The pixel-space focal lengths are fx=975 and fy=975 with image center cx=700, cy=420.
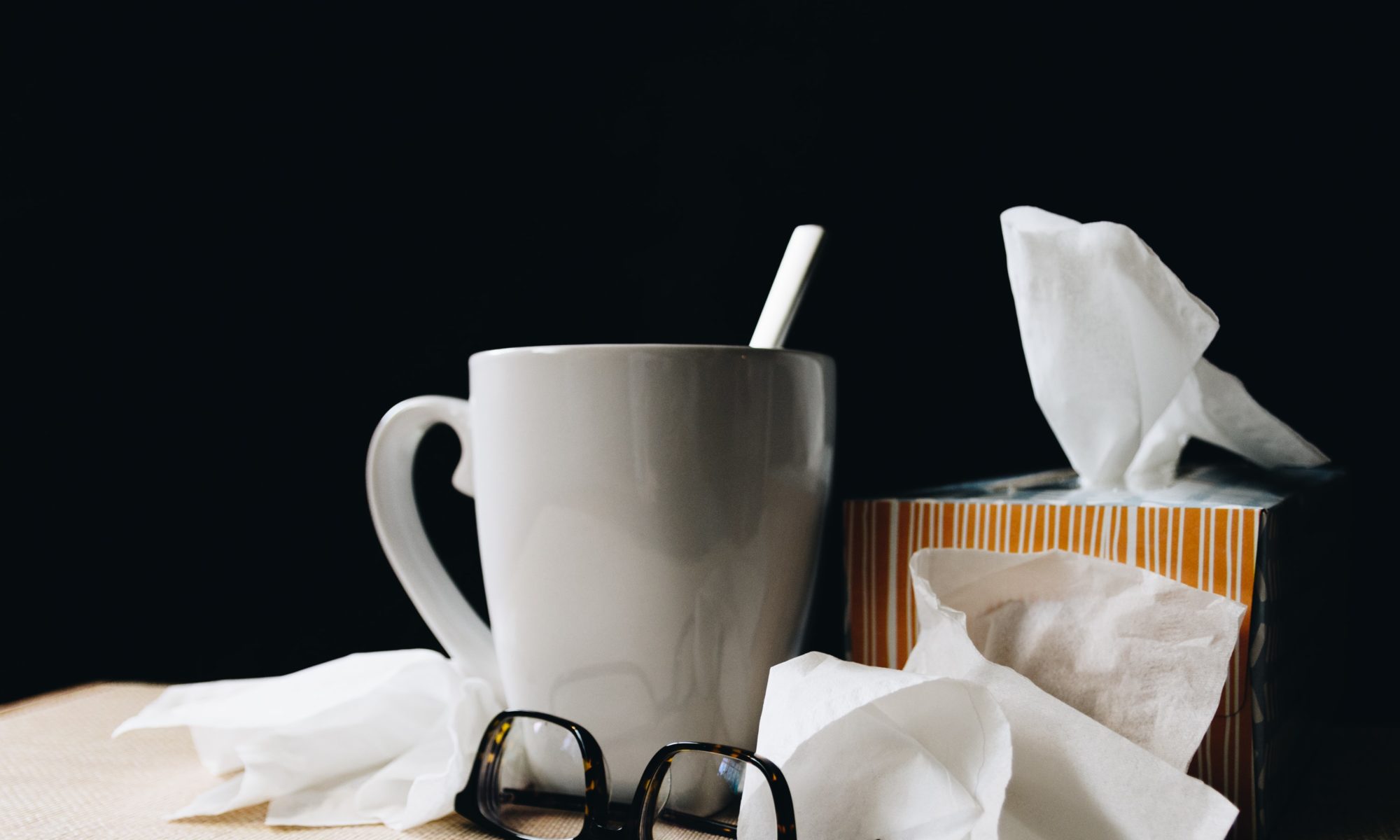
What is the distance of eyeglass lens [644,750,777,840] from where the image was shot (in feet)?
1.21

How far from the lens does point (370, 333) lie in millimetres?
683

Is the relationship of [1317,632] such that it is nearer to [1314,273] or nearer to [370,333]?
[1314,273]

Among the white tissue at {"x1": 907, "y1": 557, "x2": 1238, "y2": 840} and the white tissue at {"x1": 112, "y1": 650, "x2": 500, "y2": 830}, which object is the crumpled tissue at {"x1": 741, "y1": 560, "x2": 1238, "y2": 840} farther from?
the white tissue at {"x1": 112, "y1": 650, "x2": 500, "y2": 830}

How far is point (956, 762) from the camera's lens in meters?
0.36

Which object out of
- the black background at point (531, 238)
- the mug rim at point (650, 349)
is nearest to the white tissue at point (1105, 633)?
the mug rim at point (650, 349)

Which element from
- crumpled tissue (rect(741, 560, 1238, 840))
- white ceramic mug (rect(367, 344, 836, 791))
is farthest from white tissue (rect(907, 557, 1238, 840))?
white ceramic mug (rect(367, 344, 836, 791))

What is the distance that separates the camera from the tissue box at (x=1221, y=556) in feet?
1.26

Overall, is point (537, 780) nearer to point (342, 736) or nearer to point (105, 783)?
point (342, 736)

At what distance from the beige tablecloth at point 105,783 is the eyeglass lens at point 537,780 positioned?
2 cm

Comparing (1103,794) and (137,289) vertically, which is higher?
(137,289)

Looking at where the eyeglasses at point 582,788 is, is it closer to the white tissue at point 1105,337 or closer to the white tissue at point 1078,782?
the white tissue at point 1078,782

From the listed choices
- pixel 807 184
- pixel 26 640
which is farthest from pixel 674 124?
pixel 26 640

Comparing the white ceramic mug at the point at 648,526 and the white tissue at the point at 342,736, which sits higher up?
Answer: the white ceramic mug at the point at 648,526

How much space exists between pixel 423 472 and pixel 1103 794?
1.60 ft
